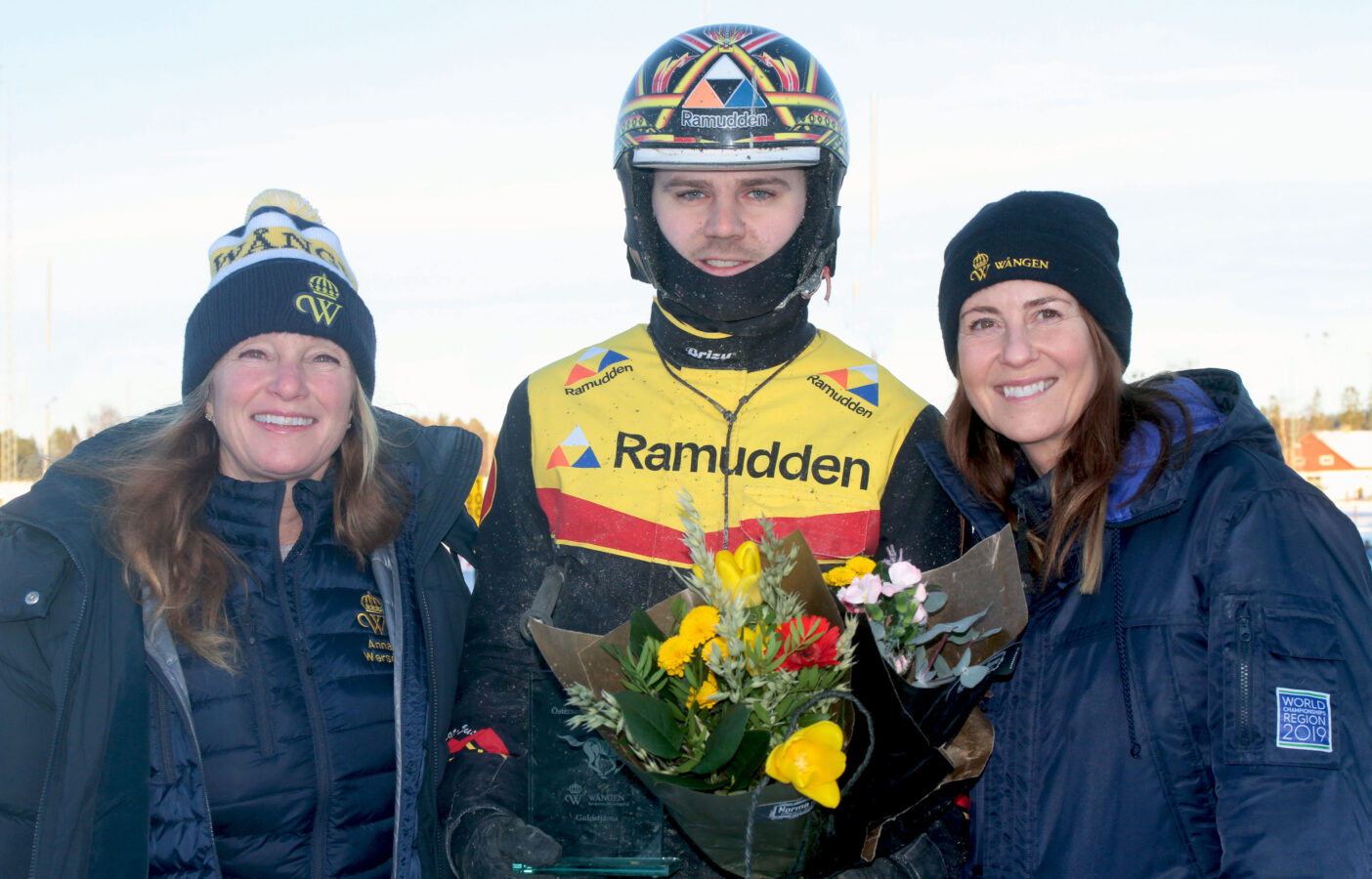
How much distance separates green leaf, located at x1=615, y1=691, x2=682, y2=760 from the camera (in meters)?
1.74

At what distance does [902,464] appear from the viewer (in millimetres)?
2803

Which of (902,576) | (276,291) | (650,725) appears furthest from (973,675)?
(276,291)

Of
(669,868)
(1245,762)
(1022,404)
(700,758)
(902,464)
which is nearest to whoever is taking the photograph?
(700,758)

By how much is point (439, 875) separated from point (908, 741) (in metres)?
1.45

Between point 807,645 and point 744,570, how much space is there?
184 mm

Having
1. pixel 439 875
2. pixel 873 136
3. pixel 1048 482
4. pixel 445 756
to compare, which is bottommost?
pixel 439 875

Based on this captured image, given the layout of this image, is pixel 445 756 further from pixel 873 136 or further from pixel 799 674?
pixel 873 136

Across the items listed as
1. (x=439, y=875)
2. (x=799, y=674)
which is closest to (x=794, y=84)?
(x=799, y=674)

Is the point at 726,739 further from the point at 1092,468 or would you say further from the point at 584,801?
the point at 1092,468

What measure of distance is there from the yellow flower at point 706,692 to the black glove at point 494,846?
83 centimetres

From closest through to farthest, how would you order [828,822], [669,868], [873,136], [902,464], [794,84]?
[828,822], [669,868], [902,464], [794,84], [873,136]

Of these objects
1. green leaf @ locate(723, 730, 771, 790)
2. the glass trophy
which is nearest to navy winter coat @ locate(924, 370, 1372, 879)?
the glass trophy

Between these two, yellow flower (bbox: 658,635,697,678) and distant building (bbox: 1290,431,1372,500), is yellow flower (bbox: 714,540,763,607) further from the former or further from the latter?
distant building (bbox: 1290,431,1372,500)

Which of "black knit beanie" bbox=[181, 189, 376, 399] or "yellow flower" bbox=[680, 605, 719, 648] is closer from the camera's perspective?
"yellow flower" bbox=[680, 605, 719, 648]
